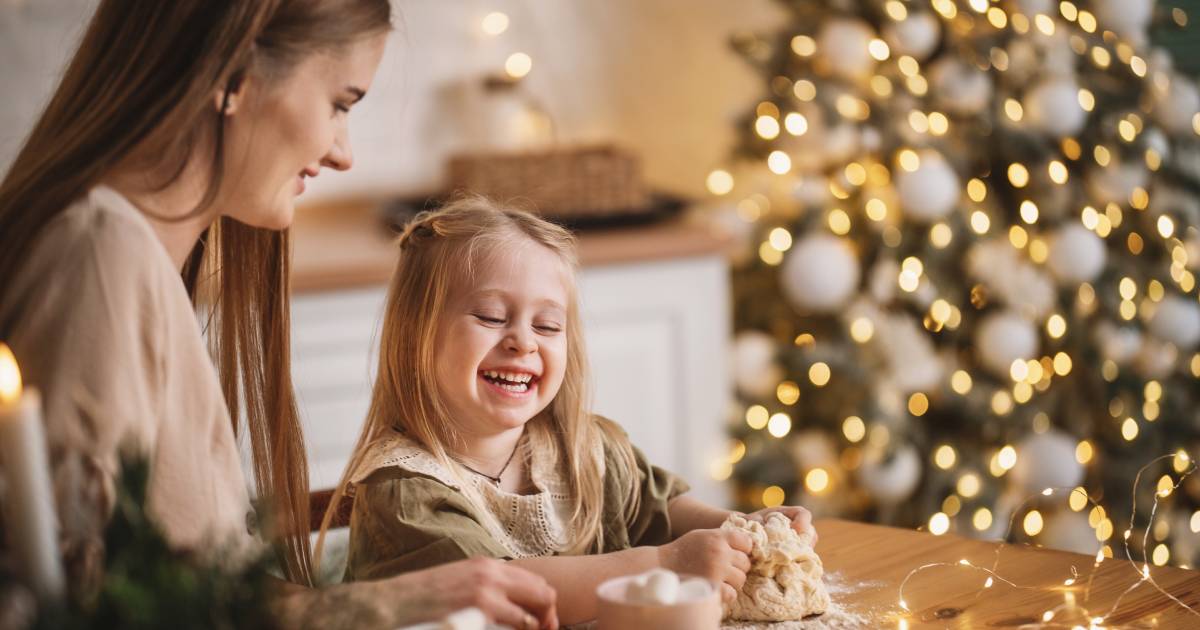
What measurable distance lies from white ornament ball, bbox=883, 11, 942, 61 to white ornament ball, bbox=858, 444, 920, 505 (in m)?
0.91

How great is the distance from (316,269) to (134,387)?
5.87 ft

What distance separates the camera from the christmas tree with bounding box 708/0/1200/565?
3.02 m

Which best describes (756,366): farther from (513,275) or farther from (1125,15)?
(513,275)

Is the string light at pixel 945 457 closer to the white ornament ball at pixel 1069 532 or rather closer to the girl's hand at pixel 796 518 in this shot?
the white ornament ball at pixel 1069 532

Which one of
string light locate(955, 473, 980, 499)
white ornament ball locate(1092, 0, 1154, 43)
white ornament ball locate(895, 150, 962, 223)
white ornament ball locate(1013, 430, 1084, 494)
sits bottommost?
string light locate(955, 473, 980, 499)

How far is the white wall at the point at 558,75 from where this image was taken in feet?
10.0

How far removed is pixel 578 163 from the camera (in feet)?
9.91

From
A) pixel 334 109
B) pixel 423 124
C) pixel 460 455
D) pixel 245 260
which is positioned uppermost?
pixel 423 124

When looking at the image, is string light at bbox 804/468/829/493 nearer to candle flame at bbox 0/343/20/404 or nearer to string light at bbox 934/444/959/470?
string light at bbox 934/444/959/470

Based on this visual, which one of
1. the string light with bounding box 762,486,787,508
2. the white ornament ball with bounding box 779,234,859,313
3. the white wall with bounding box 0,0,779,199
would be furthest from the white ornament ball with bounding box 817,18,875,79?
the string light with bounding box 762,486,787,508

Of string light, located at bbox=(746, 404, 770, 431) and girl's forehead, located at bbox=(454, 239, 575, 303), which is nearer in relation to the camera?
girl's forehead, located at bbox=(454, 239, 575, 303)

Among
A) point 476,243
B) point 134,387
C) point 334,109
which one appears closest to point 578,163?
point 476,243

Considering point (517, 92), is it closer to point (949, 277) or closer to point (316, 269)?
point (316, 269)

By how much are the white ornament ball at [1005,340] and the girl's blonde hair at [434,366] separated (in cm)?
179
